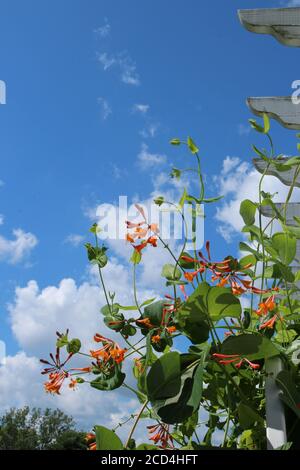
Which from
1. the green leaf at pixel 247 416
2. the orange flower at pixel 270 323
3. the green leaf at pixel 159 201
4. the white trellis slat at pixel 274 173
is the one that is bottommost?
the green leaf at pixel 247 416

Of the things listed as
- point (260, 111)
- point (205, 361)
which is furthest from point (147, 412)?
point (260, 111)

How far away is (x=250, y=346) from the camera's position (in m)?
0.66

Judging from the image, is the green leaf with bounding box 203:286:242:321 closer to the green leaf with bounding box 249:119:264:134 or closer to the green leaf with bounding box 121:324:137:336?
the green leaf with bounding box 121:324:137:336

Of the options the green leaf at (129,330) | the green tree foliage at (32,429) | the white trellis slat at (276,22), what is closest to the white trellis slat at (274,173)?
the white trellis slat at (276,22)

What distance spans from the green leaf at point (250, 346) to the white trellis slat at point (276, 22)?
1.63m

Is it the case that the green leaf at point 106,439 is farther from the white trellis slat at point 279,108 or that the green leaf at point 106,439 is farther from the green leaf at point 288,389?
the white trellis slat at point 279,108

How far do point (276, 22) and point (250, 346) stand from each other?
1675 millimetres

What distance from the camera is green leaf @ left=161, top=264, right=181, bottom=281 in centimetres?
81

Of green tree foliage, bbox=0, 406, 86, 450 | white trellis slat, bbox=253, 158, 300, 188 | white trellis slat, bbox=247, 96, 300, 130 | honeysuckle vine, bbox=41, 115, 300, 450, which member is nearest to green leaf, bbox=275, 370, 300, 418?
honeysuckle vine, bbox=41, 115, 300, 450

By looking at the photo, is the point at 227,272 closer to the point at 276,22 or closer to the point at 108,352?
the point at 108,352

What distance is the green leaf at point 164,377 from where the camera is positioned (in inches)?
25.2

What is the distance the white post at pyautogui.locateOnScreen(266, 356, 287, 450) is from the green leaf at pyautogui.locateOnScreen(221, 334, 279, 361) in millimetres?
32
